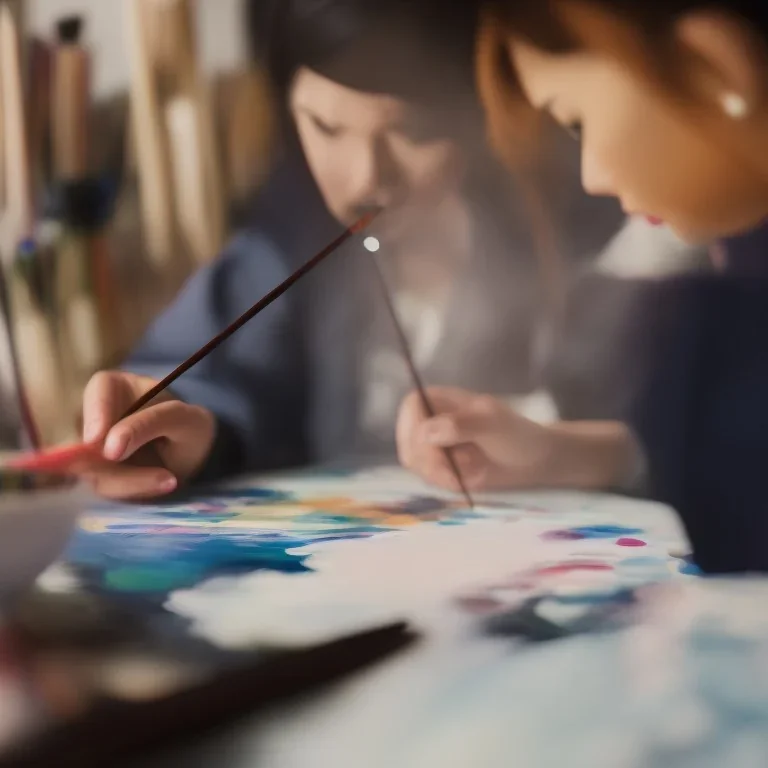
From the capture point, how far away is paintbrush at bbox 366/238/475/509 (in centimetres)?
64

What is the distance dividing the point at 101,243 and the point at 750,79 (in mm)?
587

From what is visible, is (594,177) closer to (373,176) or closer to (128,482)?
(373,176)

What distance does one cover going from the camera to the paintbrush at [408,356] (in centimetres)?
64

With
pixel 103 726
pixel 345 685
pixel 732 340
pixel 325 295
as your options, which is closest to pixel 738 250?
pixel 732 340

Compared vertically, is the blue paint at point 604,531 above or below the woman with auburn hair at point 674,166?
below

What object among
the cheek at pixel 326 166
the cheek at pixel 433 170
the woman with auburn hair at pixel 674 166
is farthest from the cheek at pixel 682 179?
the cheek at pixel 326 166

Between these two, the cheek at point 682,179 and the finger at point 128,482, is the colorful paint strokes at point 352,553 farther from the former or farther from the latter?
the cheek at point 682,179

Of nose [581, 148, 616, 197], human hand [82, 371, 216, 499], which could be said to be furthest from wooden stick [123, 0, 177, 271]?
nose [581, 148, 616, 197]

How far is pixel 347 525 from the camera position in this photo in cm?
60

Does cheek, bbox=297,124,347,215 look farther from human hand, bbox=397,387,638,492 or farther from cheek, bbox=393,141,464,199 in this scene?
human hand, bbox=397,387,638,492

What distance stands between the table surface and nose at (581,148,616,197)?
262 mm

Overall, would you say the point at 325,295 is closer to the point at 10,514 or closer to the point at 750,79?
the point at 10,514

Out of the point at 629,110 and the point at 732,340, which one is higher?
the point at 629,110

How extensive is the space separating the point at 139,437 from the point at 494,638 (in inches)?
12.3
